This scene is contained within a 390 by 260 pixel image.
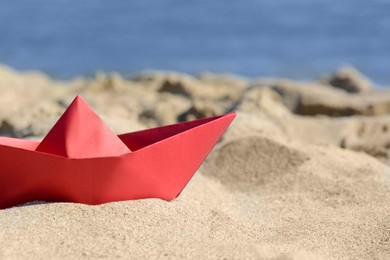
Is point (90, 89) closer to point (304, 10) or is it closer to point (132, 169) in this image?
point (132, 169)

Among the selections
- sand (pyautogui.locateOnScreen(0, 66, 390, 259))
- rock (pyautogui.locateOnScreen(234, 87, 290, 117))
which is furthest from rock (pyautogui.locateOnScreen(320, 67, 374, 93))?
rock (pyautogui.locateOnScreen(234, 87, 290, 117))

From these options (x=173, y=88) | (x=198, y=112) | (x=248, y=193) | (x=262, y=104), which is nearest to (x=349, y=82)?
(x=173, y=88)

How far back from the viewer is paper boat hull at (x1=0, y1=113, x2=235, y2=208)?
9.50ft

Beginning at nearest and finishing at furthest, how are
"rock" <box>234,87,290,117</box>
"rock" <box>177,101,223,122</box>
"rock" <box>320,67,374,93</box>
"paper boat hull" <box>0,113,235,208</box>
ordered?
1. "paper boat hull" <box>0,113,235,208</box>
2. "rock" <box>177,101,223,122</box>
3. "rock" <box>234,87,290,117</box>
4. "rock" <box>320,67,374,93</box>

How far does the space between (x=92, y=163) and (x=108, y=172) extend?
74mm

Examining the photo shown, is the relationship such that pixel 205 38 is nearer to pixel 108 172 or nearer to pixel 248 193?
pixel 248 193

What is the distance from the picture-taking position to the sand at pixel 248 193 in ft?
8.80

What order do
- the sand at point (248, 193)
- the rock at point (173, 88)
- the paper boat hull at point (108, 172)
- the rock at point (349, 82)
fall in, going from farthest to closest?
1. the rock at point (349, 82)
2. the rock at point (173, 88)
3. the paper boat hull at point (108, 172)
4. the sand at point (248, 193)

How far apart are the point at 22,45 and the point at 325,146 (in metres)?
6.30

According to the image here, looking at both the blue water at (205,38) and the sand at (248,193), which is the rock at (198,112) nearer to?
the sand at (248,193)

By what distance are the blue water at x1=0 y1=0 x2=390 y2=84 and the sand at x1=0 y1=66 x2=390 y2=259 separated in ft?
9.59

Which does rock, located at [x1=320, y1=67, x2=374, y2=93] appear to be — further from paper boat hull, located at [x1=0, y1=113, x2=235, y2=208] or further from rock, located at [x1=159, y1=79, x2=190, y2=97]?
paper boat hull, located at [x1=0, y1=113, x2=235, y2=208]

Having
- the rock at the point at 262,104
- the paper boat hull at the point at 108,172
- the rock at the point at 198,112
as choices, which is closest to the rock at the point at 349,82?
the rock at the point at 262,104

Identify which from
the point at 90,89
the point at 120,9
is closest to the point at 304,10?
the point at 120,9
